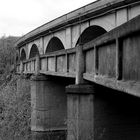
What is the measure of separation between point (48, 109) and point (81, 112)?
7.82 meters

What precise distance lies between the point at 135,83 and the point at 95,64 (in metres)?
2.75

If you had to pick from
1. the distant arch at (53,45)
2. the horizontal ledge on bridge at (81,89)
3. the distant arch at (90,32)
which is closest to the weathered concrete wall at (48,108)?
the distant arch at (90,32)

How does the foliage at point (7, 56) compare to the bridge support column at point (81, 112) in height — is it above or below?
above

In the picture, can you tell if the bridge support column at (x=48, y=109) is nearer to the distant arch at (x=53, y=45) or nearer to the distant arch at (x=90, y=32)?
the distant arch at (x=90, y=32)

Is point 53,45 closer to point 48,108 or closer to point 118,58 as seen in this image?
point 48,108

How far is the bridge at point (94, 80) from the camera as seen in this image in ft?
17.2

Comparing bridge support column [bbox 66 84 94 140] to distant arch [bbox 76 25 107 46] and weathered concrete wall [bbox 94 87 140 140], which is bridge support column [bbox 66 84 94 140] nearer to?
weathered concrete wall [bbox 94 87 140 140]

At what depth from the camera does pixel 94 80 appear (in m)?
7.20

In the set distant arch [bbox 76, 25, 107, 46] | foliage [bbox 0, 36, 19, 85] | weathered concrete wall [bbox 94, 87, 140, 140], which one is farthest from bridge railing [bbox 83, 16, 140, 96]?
foliage [bbox 0, 36, 19, 85]

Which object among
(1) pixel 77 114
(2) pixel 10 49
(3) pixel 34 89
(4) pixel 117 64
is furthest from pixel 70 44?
(2) pixel 10 49

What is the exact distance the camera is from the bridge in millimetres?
5234

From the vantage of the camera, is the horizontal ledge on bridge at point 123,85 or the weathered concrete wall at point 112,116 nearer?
the horizontal ledge on bridge at point 123,85

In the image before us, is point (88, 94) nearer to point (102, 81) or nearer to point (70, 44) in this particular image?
point (102, 81)

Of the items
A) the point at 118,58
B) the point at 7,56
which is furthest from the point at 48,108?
the point at 7,56
